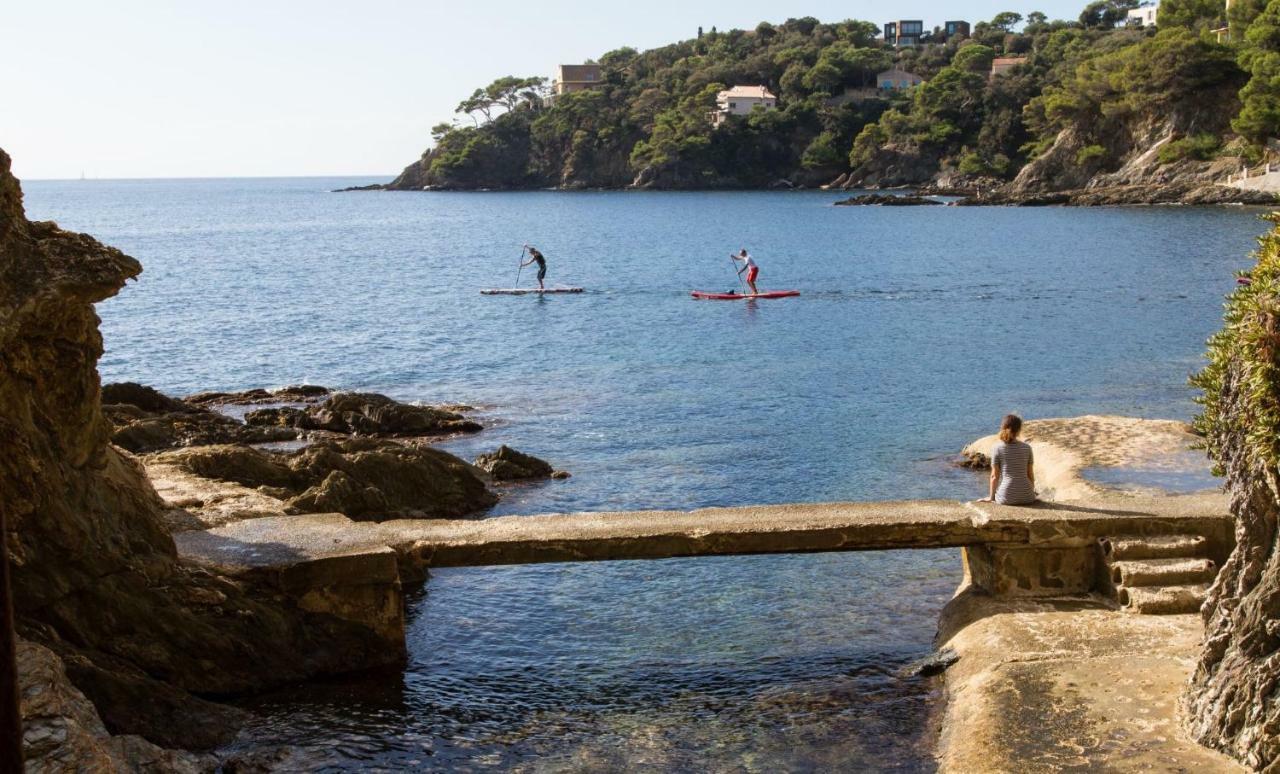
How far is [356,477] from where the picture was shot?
2005cm

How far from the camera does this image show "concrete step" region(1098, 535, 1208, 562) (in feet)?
43.8

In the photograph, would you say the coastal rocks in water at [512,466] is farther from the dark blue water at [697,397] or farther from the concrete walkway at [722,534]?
the concrete walkway at [722,534]

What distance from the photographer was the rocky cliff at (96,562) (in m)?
10.9

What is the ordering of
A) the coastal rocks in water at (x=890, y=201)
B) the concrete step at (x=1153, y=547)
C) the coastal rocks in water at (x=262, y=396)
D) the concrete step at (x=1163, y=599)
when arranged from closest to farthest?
the concrete step at (x=1163, y=599)
the concrete step at (x=1153, y=547)
the coastal rocks in water at (x=262, y=396)
the coastal rocks in water at (x=890, y=201)

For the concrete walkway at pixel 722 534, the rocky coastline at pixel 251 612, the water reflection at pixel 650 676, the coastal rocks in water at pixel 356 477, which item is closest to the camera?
the rocky coastline at pixel 251 612

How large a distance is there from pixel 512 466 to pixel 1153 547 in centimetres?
1313

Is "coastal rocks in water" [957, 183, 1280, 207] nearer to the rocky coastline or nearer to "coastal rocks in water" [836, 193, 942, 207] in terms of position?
"coastal rocks in water" [836, 193, 942, 207]

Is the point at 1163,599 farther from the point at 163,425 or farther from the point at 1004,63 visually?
the point at 1004,63

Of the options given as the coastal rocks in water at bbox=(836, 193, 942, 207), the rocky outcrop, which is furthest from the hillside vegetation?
the coastal rocks in water at bbox=(836, 193, 942, 207)

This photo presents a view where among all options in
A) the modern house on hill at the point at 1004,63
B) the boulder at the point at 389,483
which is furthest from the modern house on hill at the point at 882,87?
the boulder at the point at 389,483

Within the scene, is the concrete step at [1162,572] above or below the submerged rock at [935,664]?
above

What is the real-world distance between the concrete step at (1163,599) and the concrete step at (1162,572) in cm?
9

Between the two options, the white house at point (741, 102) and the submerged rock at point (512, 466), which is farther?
the white house at point (741, 102)

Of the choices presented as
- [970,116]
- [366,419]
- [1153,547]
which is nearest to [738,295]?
[366,419]
